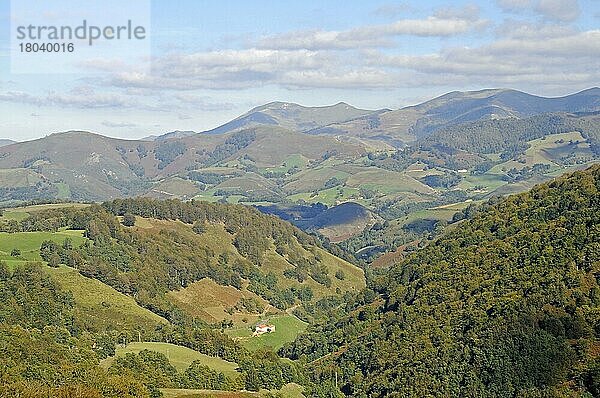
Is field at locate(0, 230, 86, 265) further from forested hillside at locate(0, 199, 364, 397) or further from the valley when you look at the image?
the valley

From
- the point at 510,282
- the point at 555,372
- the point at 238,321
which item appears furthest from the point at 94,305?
the point at 555,372

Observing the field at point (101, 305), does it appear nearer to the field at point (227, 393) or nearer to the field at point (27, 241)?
the field at point (27, 241)

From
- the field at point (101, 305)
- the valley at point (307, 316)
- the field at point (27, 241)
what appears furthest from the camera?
the field at point (27, 241)

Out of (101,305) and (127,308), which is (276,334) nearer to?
(127,308)

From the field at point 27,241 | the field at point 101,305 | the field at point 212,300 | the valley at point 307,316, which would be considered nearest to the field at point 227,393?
the valley at point 307,316

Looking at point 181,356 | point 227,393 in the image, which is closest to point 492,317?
point 227,393

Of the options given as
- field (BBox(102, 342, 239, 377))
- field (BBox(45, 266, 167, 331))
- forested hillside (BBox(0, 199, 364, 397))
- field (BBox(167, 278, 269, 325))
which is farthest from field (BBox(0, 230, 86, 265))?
field (BBox(102, 342, 239, 377))

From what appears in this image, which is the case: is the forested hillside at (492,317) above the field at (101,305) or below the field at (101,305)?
above

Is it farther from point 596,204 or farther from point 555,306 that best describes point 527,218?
point 555,306
